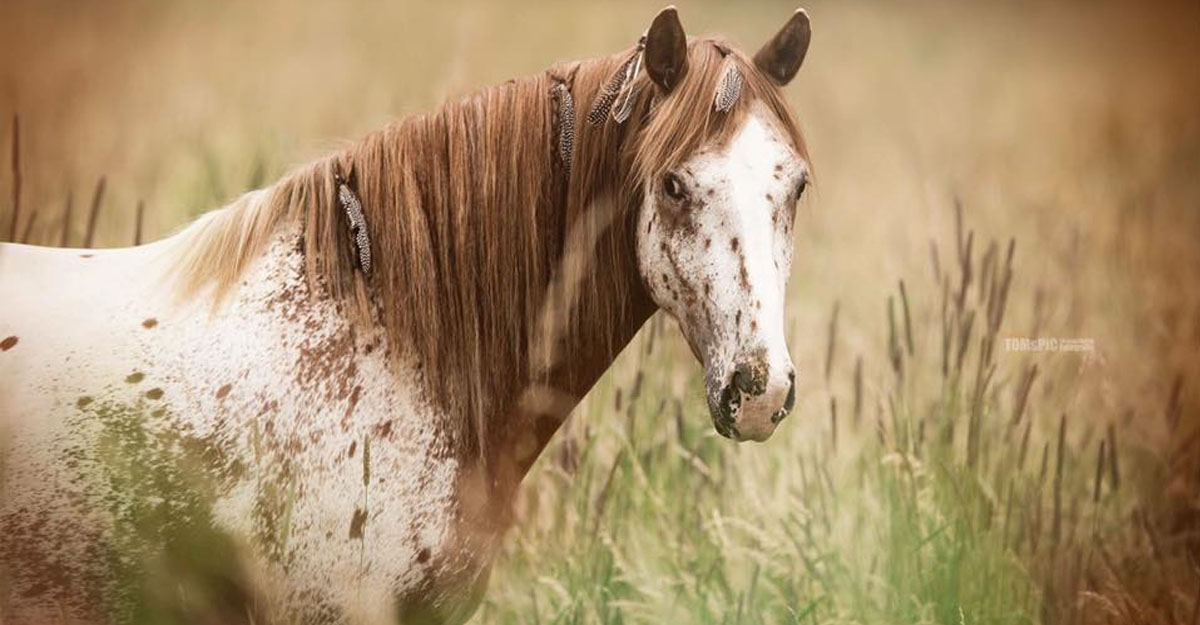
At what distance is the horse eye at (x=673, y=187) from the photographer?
1.75 m

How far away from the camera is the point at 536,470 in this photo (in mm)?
2387

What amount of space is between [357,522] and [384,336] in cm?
28

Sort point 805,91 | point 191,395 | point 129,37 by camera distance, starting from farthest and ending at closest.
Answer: point 805,91 → point 129,37 → point 191,395

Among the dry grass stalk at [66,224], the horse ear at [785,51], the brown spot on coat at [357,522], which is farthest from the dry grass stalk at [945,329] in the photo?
the dry grass stalk at [66,224]

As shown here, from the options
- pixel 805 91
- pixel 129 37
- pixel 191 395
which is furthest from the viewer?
pixel 805 91

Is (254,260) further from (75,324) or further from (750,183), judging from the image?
(750,183)

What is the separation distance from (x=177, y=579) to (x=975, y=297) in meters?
1.78

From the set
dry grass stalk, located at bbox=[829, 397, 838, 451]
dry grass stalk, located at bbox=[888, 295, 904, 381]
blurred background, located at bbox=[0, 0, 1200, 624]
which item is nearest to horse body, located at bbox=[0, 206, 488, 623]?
blurred background, located at bbox=[0, 0, 1200, 624]

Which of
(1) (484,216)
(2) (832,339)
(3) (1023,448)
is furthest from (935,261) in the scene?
(1) (484,216)

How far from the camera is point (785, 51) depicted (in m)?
1.90

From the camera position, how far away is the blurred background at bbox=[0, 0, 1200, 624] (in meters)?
2.26

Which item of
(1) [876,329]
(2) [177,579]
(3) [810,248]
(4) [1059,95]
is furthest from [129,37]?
(4) [1059,95]

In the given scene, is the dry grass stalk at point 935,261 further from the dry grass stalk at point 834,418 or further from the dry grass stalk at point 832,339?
the dry grass stalk at point 834,418

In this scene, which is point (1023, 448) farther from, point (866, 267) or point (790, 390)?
point (790, 390)
